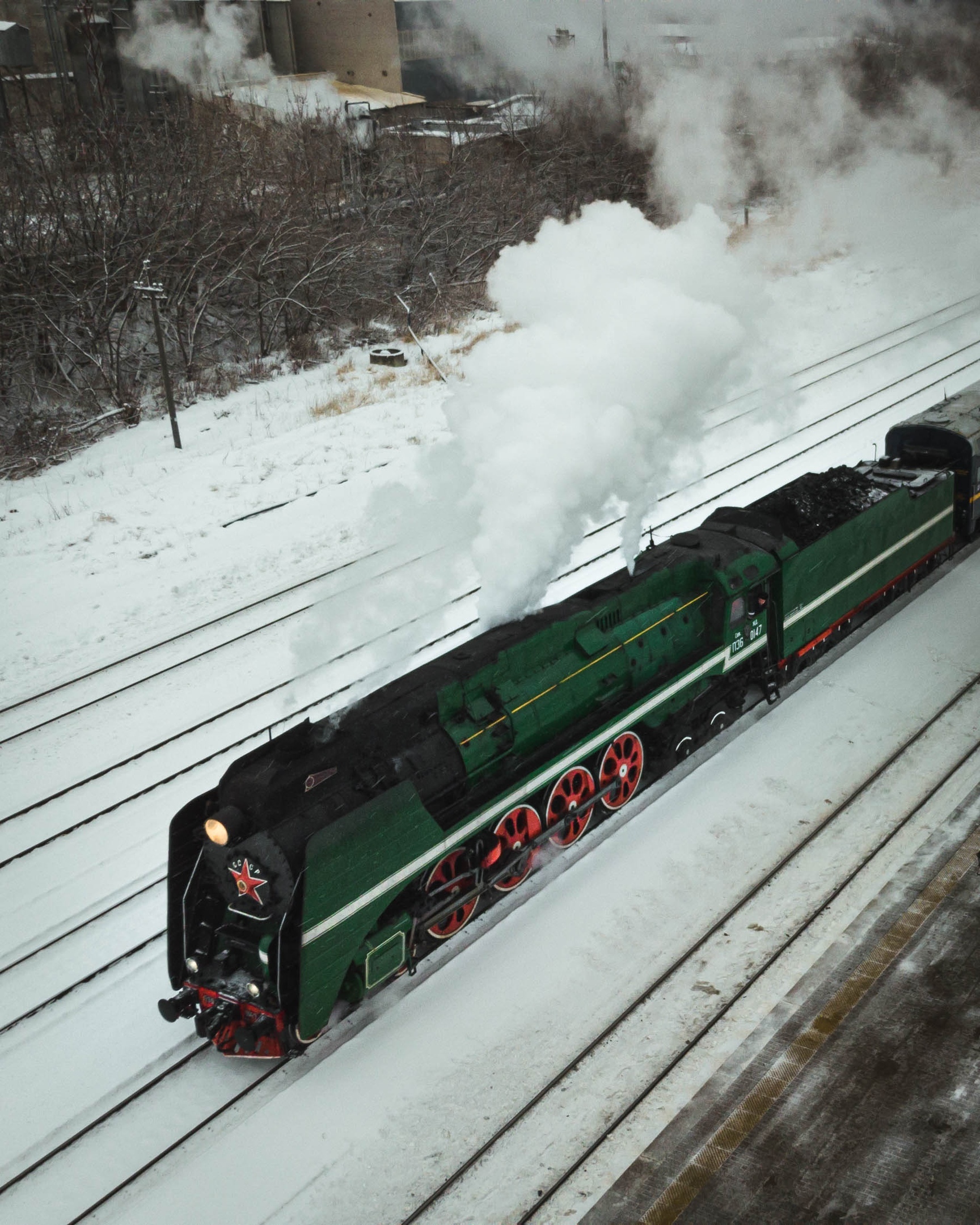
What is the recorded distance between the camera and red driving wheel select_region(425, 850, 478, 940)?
877 centimetres

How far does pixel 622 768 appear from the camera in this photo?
1047 cm

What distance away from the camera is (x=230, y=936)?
785 centimetres

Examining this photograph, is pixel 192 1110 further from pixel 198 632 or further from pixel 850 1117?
pixel 198 632

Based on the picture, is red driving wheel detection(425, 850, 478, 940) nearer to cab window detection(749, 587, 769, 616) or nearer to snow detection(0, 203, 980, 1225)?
snow detection(0, 203, 980, 1225)

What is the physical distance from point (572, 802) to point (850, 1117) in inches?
143

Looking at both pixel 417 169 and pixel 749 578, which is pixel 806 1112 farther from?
pixel 417 169

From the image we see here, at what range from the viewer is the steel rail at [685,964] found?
23.6 ft

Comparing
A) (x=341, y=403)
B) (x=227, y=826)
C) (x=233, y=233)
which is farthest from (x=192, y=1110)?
(x=233, y=233)

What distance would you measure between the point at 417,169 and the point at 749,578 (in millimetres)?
23683

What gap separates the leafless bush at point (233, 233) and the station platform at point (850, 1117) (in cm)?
1828

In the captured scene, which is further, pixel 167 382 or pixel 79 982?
pixel 167 382

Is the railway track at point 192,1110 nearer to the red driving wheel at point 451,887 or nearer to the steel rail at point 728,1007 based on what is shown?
the steel rail at point 728,1007

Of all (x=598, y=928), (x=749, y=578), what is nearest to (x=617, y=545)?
(x=749, y=578)

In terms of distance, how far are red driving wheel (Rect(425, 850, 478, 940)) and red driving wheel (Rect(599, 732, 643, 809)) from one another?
1864 mm
